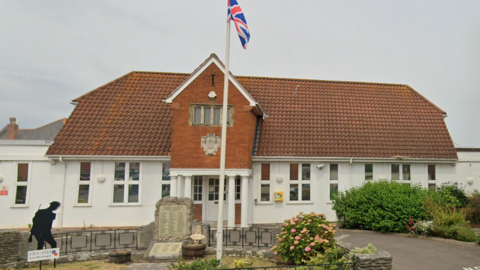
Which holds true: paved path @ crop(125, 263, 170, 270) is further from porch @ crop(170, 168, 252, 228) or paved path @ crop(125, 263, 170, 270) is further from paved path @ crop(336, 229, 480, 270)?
paved path @ crop(336, 229, 480, 270)

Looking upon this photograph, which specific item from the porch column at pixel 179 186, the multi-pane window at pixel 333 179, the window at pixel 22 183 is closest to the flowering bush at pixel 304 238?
the porch column at pixel 179 186

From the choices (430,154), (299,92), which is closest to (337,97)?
(299,92)

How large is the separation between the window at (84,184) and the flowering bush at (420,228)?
15.6 metres

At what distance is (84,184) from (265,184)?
9.47 meters

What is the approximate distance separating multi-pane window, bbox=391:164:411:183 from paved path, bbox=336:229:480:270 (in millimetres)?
5536

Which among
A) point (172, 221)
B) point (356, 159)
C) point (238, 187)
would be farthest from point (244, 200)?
point (356, 159)

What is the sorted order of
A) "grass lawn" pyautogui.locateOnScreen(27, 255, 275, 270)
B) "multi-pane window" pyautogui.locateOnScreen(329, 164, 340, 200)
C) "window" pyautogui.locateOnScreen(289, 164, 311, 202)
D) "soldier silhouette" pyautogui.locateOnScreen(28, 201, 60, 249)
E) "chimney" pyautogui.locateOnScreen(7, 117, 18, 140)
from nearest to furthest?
1. "grass lawn" pyautogui.locateOnScreen(27, 255, 275, 270)
2. "soldier silhouette" pyautogui.locateOnScreen(28, 201, 60, 249)
3. "window" pyautogui.locateOnScreen(289, 164, 311, 202)
4. "multi-pane window" pyautogui.locateOnScreen(329, 164, 340, 200)
5. "chimney" pyautogui.locateOnScreen(7, 117, 18, 140)

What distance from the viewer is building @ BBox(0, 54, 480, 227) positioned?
17.2 m

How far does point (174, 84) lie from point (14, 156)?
31.4ft

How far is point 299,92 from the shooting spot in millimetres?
22641

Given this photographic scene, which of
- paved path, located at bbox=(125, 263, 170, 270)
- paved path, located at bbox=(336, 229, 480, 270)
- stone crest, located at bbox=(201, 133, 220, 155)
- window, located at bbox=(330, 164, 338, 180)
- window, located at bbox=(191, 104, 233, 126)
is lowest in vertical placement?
paved path, located at bbox=(125, 263, 170, 270)

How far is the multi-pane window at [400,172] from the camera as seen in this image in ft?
65.7

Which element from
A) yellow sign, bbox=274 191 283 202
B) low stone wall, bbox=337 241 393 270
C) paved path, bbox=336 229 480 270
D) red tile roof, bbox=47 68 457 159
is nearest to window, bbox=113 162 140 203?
red tile roof, bbox=47 68 457 159

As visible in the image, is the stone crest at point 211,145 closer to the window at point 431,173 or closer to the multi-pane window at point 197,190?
the multi-pane window at point 197,190
